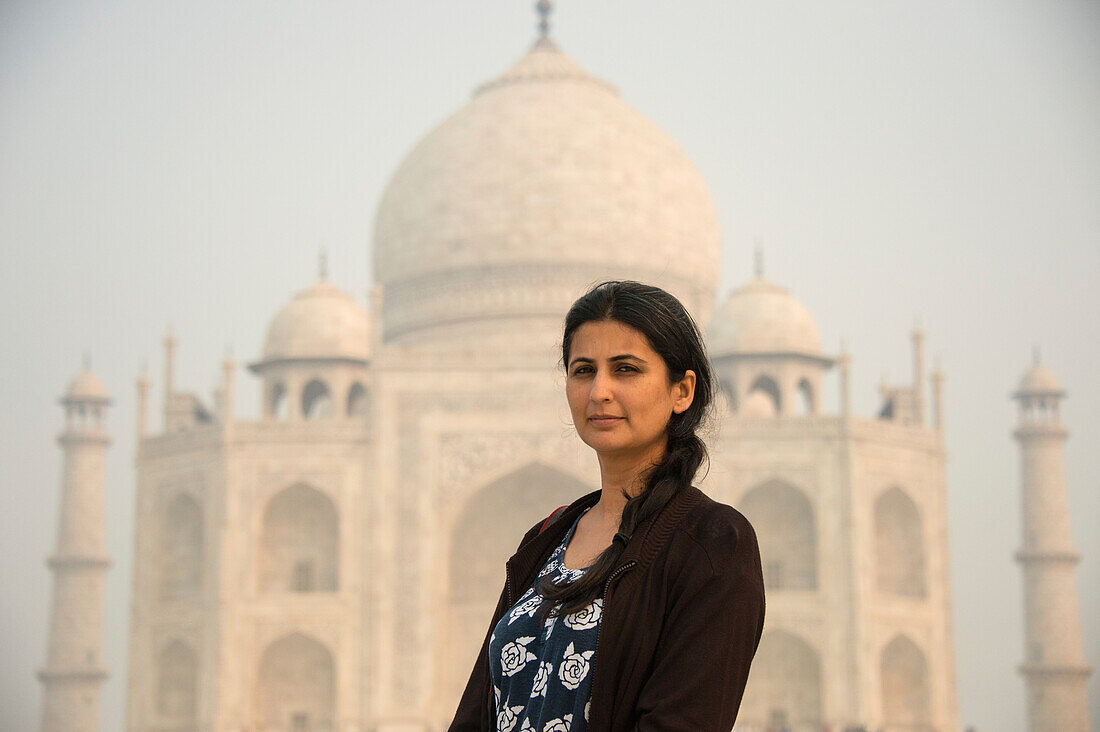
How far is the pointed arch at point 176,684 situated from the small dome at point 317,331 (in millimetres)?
4075

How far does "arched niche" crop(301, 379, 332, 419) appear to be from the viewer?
68.2ft

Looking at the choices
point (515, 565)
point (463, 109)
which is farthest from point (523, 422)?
point (515, 565)

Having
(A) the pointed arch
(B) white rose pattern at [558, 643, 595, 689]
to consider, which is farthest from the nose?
(A) the pointed arch

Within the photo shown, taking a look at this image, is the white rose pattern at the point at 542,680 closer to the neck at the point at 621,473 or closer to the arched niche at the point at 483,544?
the neck at the point at 621,473

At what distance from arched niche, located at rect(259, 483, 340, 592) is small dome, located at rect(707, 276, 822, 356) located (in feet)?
16.8

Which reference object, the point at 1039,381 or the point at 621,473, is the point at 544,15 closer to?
the point at 1039,381

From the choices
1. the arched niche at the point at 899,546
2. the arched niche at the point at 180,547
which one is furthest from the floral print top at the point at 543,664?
the arched niche at the point at 180,547

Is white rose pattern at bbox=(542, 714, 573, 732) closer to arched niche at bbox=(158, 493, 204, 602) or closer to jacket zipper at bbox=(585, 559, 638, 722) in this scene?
jacket zipper at bbox=(585, 559, 638, 722)

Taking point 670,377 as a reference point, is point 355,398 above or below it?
above

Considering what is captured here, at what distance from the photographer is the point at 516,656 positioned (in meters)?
1.91

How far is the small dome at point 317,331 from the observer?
20.5m

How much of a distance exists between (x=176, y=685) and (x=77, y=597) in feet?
9.50

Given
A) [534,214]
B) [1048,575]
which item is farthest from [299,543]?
[1048,575]

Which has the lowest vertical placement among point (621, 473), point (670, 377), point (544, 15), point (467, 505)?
point (621, 473)
